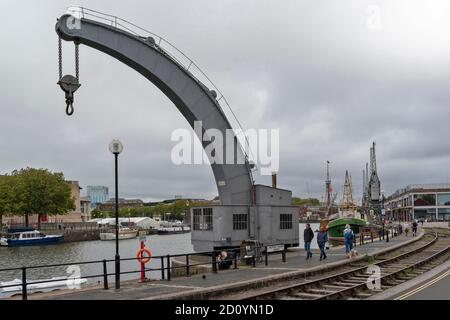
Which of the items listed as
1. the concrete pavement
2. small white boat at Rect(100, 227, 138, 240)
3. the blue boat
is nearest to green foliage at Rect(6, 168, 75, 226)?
small white boat at Rect(100, 227, 138, 240)

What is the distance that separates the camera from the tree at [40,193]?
3784 inches

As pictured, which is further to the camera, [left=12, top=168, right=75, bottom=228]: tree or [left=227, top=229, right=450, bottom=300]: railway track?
[left=12, top=168, right=75, bottom=228]: tree

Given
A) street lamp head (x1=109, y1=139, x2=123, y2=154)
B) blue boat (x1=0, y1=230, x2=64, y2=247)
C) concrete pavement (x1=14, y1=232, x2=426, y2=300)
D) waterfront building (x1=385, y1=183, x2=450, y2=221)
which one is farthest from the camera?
waterfront building (x1=385, y1=183, x2=450, y2=221)

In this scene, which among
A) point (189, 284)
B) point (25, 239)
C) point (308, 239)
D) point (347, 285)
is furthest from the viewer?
point (25, 239)

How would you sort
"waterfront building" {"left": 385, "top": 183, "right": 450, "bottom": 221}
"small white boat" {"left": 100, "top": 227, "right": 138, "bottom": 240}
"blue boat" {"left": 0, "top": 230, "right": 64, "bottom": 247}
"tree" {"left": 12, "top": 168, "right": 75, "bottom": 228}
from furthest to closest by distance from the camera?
"waterfront building" {"left": 385, "top": 183, "right": 450, "bottom": 221}, "small white boat" {"left": 100, "top": 227, "right": 138, "bottom": 240}, "tree" {"left": 12, "top": 168, "right": 75, "bottom": 228}, "blue boat" {"left": 0, "top": 230, "right": 64, "bottom": 247}

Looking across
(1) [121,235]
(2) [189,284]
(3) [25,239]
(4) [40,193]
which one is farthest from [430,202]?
(2) [189,284]

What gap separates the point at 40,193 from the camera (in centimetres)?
9762

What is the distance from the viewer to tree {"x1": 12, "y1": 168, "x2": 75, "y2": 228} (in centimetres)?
9612

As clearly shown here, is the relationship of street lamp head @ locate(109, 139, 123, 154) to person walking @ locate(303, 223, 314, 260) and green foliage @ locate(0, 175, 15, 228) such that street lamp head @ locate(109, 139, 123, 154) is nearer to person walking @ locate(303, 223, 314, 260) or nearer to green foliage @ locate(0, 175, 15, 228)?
person walking @ locate(303, 223, 314, 260)

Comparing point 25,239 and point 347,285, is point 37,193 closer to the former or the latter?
point 25,239

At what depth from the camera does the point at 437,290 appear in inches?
607

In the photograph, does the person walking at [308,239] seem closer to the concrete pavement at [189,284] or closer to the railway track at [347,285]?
the railway track at [347,285]
